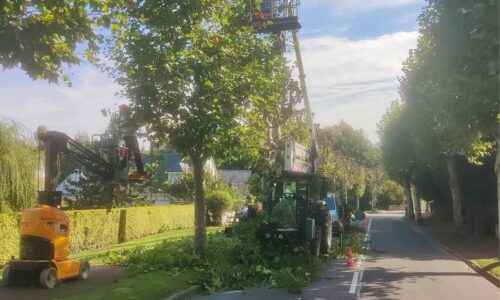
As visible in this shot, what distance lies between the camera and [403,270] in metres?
15.6

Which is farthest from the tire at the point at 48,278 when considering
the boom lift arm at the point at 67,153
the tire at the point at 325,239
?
the tire at the point at 325,239

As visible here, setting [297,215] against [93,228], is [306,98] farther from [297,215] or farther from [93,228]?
[93,228]

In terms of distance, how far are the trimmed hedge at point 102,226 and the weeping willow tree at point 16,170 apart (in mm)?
909

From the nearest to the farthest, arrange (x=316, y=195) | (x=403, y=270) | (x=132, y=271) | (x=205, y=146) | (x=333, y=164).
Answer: (x=132, y=271)
(x=205, y=146)
(x=403, y=270)
(x=316, y=195)
(x=333, y=164)

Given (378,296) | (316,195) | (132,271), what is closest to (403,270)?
(316,195)

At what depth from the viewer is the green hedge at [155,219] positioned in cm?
2533

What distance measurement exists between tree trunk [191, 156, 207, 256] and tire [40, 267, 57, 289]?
457 centimetres

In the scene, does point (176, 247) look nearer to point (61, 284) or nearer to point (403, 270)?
point (61, 284)

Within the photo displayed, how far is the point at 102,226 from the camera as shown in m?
21.8

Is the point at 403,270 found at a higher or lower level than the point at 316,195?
lower

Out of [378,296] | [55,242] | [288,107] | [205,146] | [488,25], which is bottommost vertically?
[378,296]

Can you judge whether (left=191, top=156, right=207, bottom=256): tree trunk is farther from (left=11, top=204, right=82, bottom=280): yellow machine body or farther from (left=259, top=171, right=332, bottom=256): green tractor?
(left=11, top=204, right=82, bottom=280): yellow machine body

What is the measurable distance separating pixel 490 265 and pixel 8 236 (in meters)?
14.0

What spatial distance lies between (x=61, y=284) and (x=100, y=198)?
74.5 ft
